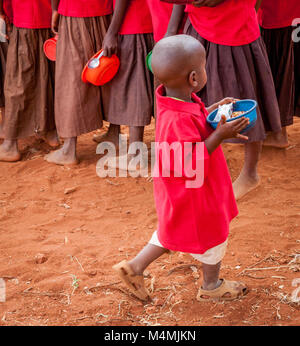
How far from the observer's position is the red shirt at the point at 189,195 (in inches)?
83.4

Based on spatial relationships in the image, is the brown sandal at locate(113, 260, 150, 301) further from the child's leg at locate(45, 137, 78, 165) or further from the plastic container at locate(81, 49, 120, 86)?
the child's leg at locate(45, 137, 78, 165)

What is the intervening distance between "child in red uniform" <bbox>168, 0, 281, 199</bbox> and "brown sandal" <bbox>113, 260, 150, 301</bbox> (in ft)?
4.43

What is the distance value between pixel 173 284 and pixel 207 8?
5.43 ft

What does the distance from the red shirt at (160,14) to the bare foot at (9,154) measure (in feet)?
5.50

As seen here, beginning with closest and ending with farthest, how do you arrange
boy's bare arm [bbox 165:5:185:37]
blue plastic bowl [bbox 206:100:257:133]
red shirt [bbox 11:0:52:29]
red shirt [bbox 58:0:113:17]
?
blue plastic bowl [bbox 206:100:257:133], boy's bare arm [bbox 165:5:185:37], red shirt [bbox 58:0:113:17], red shirt [bbox 11:0:52:29]

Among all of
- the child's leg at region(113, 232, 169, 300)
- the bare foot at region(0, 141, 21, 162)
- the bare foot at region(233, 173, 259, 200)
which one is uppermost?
the child's leg at region(113, 232, 169, 300)

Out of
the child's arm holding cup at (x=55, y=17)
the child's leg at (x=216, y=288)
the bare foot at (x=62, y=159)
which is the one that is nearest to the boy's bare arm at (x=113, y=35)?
the child's arm holding cup at (x=55, y=17)

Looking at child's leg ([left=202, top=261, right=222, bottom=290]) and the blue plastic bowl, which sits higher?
the blue plastic bowl

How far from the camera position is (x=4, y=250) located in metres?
3.06

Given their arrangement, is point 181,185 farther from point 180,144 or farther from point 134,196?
point 134,196

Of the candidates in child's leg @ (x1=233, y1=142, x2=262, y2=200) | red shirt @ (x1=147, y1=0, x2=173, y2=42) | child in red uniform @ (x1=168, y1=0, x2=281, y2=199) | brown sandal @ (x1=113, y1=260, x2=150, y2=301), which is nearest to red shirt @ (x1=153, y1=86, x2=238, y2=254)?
brown sandal @ (x1=113, y1=260, x2=150, y2=301)

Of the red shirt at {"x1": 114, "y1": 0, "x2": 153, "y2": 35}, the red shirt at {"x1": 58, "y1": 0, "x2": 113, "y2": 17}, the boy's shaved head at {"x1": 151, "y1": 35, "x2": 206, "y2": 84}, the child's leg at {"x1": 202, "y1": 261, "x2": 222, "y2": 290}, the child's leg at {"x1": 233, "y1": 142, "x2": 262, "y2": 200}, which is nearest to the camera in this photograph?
the boy's shaved head at {"x1": 151, "y1": 35, "x2": 206, "y2": 84}

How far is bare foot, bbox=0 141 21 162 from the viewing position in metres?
4.49

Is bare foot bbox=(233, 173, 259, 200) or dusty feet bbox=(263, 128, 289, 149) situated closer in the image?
bare foot bbox=(233, 173, 259, 200)
